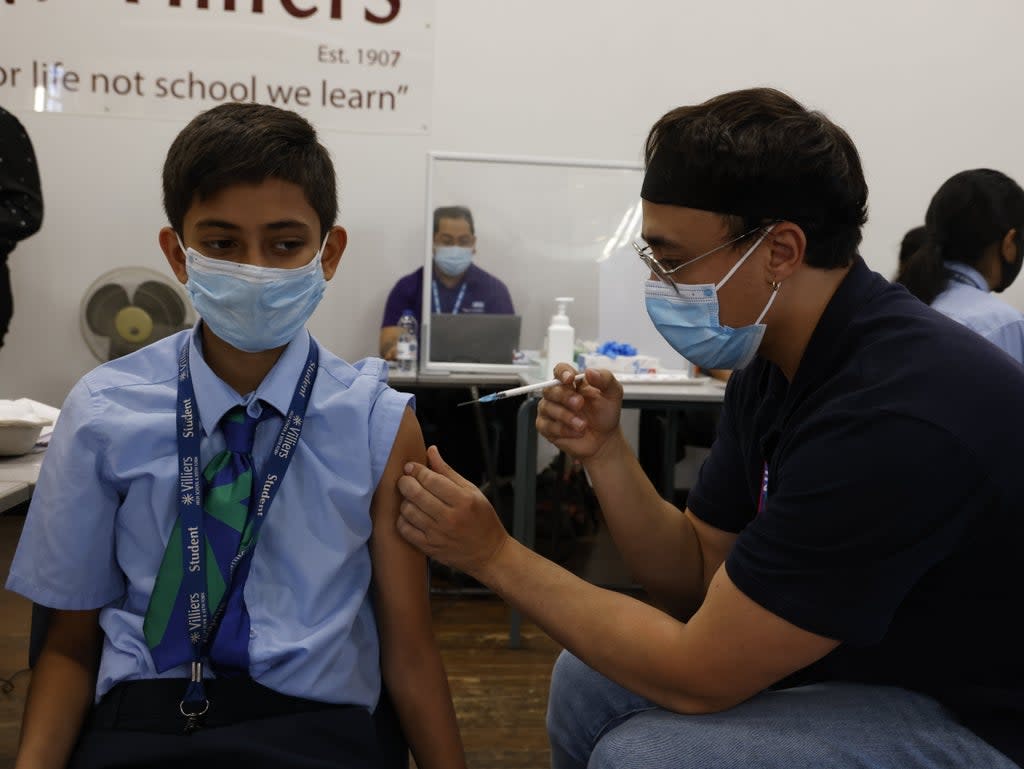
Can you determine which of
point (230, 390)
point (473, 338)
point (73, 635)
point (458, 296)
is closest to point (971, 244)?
point (473, 338)

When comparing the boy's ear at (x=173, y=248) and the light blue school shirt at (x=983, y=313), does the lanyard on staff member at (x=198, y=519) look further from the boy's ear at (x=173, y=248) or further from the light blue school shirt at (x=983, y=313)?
the light blue school shirt at (x=983, y=313)

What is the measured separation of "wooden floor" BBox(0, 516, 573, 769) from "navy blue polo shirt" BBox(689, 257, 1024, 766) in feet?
4.03

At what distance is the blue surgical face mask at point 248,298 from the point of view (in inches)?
48.5

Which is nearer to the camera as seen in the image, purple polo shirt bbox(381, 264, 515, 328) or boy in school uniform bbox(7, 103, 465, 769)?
boy in school uniform bbox(7, 103, 465, 769)

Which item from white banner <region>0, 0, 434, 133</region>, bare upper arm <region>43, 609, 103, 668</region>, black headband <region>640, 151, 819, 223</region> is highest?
white banner <region>0, 0, 434, 133</region>

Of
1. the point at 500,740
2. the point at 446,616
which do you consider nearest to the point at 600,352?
the point at 446,616

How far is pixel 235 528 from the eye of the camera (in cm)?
112

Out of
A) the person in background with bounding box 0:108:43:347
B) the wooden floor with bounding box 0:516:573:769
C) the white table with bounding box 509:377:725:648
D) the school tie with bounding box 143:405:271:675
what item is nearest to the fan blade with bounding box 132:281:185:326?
the person in background with bounding box 0:108:43:347

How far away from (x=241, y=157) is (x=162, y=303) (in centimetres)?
285

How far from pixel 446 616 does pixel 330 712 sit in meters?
2.14

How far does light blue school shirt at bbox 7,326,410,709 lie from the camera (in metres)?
1.11

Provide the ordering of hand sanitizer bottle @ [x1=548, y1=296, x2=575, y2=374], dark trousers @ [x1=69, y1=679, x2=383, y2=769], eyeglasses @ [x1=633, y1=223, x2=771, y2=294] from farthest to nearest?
hand sanitizer bottle @ [x1=548, y1=296, x2=575, y2=374] → eyeglasses @ [x1=633, y1=223, x2=771, y2=294] → dark trousers @ [x1=69, y1=679, x2=383, y2=769]

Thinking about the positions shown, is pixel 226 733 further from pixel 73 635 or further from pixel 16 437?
pixel 16 437

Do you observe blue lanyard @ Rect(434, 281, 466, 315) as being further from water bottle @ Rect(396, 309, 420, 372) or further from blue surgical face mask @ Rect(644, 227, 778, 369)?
blue surgical face mask @ Rect(644, 227, 778, 369)
